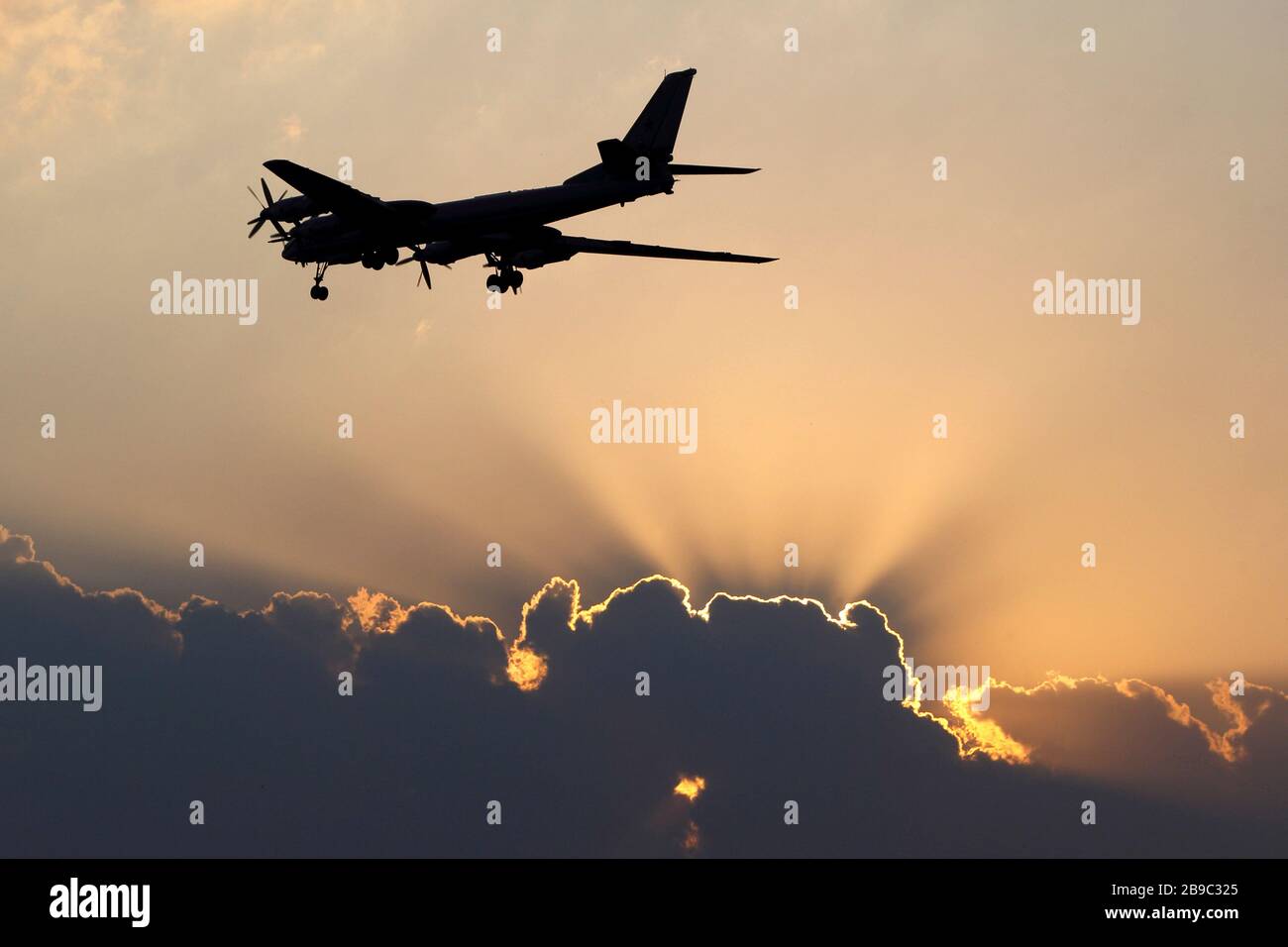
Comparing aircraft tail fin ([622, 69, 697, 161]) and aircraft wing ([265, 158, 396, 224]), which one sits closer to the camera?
aircraft wing ([265, 158, 396, 224])

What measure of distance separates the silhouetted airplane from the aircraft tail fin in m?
0.42

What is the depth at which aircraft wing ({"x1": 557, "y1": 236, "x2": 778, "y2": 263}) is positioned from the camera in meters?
75.2

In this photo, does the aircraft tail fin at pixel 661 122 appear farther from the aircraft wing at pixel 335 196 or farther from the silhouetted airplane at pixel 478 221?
the aircraft wing at pixel 335 196

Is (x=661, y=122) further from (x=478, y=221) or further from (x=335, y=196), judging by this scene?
(x=335, y=196)

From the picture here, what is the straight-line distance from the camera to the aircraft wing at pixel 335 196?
68.7m

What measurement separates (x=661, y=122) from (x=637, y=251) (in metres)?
6.88

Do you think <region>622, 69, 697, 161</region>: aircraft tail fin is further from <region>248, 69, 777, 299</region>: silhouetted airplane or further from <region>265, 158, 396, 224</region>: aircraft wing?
<region>265, 158, 396, 224</region>: aircraft wing

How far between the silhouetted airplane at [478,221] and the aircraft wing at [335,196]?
0.16 ft

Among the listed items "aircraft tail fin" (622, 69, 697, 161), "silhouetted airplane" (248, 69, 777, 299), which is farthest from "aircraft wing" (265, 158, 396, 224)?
"aircraft tail fin" (622, 69, 697, 161)

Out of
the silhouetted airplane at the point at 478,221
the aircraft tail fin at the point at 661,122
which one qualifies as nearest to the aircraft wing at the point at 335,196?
the silhouetted airplane at the point at 478,221
